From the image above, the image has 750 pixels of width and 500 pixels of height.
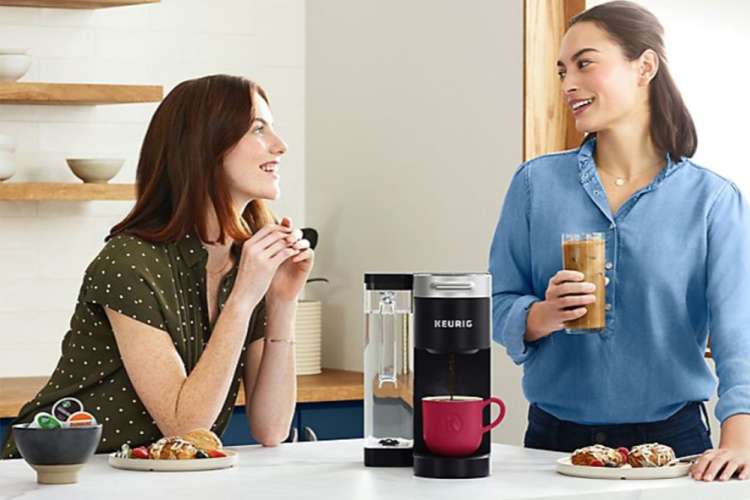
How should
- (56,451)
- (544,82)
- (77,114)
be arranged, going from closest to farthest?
(56,451)
(544,82)
(77,114)

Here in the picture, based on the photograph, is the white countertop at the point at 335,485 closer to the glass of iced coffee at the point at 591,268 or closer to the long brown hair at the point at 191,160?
the glass of iced coffee at the point at 591,268

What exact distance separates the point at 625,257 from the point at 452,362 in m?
0.60

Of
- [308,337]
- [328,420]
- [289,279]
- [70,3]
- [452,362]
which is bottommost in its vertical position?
[328,420]

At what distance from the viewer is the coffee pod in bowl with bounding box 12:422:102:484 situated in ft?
7.27

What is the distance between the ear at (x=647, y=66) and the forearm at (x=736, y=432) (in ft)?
2.56

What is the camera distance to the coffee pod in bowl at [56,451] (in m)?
2.21

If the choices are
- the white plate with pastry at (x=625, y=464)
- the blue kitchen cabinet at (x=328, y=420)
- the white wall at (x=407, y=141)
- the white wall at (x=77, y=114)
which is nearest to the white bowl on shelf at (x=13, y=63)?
the white wall at (x=77, y=114)

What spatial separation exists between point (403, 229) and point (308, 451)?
7.34 feet

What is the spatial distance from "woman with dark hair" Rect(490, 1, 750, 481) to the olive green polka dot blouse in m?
0.62

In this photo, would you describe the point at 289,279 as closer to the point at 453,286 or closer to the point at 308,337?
the point at 453,286

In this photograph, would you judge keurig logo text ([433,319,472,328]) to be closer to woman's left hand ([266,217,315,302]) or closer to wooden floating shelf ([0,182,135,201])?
woman's left hand ([266,217,315,302])

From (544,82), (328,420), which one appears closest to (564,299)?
(544,82)

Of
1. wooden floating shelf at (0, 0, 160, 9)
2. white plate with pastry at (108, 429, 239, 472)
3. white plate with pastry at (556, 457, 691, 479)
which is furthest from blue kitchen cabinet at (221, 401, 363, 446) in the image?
white plate with pastry at (556, 457, 691, 479)

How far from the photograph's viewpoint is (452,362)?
2434mm
